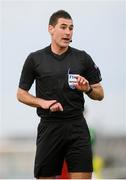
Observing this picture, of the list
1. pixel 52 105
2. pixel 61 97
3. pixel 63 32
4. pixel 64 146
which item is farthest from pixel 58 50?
pixel 64 146

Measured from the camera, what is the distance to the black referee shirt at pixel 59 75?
6.32 m

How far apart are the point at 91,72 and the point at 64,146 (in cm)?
79

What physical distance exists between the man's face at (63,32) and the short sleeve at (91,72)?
285 mm

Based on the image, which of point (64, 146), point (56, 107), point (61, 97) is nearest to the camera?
point (56, 107)

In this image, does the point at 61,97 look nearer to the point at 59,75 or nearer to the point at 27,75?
the point at 59,75

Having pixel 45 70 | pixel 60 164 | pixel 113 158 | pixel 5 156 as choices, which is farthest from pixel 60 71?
pixel 113 158

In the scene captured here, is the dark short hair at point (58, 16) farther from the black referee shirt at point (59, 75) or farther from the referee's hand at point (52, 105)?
the referee's hand at point (52, 105)

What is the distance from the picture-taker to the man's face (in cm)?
641

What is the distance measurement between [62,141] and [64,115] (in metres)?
0.26

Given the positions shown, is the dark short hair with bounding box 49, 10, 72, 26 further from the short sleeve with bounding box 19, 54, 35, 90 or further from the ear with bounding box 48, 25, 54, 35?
the short sleeve with bounding box 19, 54, 35, 90

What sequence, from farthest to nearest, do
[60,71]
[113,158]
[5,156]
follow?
[113,158]
[5,156]
[60,71]

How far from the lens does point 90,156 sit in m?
6.42

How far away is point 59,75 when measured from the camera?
249 inches

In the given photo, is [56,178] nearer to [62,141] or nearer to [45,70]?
[62,141]
